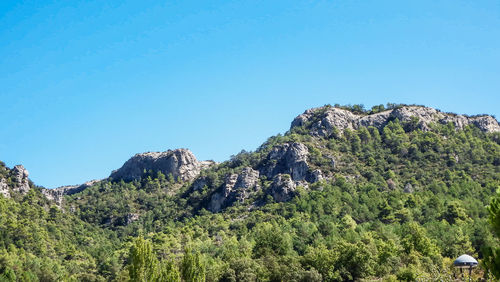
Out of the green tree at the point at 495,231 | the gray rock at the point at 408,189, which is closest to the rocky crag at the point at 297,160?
the gray rock at the point at 408,189

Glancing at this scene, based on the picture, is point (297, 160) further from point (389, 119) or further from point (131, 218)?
point (131, 218)

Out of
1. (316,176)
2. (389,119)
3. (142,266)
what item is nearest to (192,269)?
(142,266)

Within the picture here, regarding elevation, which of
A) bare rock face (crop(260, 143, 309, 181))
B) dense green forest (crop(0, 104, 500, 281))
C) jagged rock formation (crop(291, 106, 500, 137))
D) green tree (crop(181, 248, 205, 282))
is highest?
jagged rock formation (crop(291, 106, 500, 137))

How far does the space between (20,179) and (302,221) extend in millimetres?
102514

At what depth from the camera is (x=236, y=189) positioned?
153250mm

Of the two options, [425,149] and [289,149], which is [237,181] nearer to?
[289,149]

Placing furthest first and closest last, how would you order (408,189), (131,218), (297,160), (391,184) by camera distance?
(131,218) < (297,160) < (391,184) < (408,189)

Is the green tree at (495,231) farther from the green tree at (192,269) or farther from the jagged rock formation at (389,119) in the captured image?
the jagged rock formation at (389,119)

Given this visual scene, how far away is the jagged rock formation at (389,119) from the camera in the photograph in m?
173

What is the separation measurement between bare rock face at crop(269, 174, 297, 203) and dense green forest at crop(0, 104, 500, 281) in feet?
2.34

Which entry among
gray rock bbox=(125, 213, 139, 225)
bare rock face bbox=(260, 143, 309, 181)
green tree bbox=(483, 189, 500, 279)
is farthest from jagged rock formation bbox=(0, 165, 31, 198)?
green tree bbox=(483, 189, 500, 279)

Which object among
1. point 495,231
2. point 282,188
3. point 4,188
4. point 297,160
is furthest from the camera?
point 4,188

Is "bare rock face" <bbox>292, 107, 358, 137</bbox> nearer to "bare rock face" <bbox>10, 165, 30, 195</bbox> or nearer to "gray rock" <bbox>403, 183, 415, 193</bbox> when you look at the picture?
"gray rock" <bbox>403, 183, 415, 193</bbox>

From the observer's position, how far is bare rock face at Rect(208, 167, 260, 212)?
151 meters
